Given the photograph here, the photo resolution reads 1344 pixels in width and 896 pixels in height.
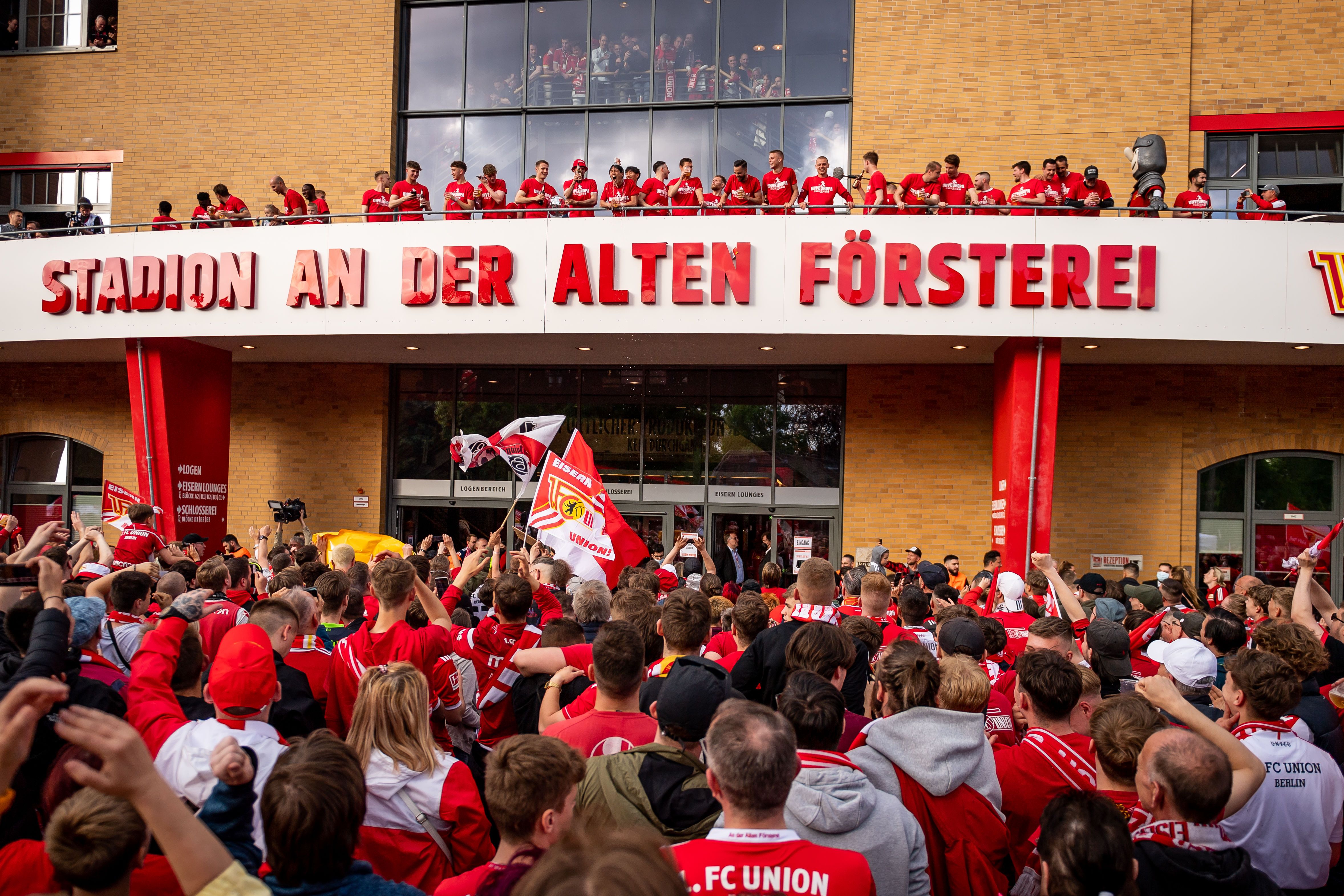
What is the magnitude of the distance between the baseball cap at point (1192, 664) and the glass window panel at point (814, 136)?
13066 mm

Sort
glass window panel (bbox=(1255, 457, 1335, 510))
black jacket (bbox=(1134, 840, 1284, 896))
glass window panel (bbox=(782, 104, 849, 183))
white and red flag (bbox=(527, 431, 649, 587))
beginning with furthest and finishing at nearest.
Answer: glass window panel (bbox=(782, 104, 849, 183)) → glass window panel (bbox=(1255, 457, 1335, 510)) → white and red flag (bbox=(527, 431, 649, 587)) → black jacket (bbox=(1134, 840, 1284, 896))

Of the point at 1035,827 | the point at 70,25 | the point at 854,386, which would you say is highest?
the point at 70,25

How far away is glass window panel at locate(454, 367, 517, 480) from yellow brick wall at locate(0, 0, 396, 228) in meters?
4.09

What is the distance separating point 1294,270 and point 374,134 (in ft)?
50.9

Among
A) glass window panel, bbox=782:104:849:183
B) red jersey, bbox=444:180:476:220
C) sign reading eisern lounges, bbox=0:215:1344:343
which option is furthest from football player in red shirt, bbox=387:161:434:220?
glass window panel, bbox=782:104:849:183

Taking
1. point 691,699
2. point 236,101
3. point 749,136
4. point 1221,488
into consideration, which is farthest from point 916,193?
point 236,101

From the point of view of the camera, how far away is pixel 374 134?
58.0 feet

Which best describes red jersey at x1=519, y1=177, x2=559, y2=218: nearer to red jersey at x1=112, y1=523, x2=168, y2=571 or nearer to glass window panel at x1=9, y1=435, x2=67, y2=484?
red jersey at x1=112, y1=523, x2=168, y2=571

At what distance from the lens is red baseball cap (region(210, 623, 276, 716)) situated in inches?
133

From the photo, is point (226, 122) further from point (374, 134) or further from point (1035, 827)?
point (1035, 827)

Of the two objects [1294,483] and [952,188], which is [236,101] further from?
[1294,483]

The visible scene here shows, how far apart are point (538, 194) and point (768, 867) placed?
1323 cm

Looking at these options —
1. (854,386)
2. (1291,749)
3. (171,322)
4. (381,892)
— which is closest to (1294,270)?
(854,386)

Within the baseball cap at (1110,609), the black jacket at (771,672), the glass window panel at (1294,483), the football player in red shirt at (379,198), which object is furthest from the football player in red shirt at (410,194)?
the glass window panel at (1294,483)
